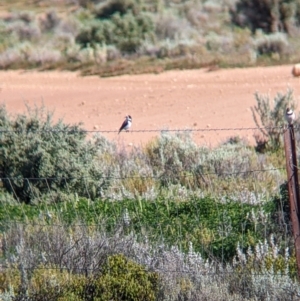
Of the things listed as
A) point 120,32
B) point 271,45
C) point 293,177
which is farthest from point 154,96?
point 293,177

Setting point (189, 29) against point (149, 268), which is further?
point (189, 29)

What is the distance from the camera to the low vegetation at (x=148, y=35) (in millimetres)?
21297

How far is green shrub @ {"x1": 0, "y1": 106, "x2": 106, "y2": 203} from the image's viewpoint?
10.8 metres

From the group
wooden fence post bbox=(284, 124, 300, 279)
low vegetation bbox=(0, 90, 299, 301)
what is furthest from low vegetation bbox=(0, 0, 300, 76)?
wooden fence post bbox=(284, 124, 300, 279)

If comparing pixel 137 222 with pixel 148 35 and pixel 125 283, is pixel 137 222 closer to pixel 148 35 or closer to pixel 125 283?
pixel 125 283

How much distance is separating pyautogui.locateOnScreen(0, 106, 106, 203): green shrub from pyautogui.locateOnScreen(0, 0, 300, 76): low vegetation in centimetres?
917

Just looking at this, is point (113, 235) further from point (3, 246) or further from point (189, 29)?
point (189, 29)

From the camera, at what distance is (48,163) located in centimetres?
1095

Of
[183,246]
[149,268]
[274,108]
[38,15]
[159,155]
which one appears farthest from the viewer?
[38,15]

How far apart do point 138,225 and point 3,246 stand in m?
1.32

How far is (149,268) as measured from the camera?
8.09m

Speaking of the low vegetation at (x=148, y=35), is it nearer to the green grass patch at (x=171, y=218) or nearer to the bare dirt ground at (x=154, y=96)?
the bare dirt ground at (x=154, y=96)

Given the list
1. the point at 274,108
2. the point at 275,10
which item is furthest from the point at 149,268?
the point at 275,10

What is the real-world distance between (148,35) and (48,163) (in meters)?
13.3
